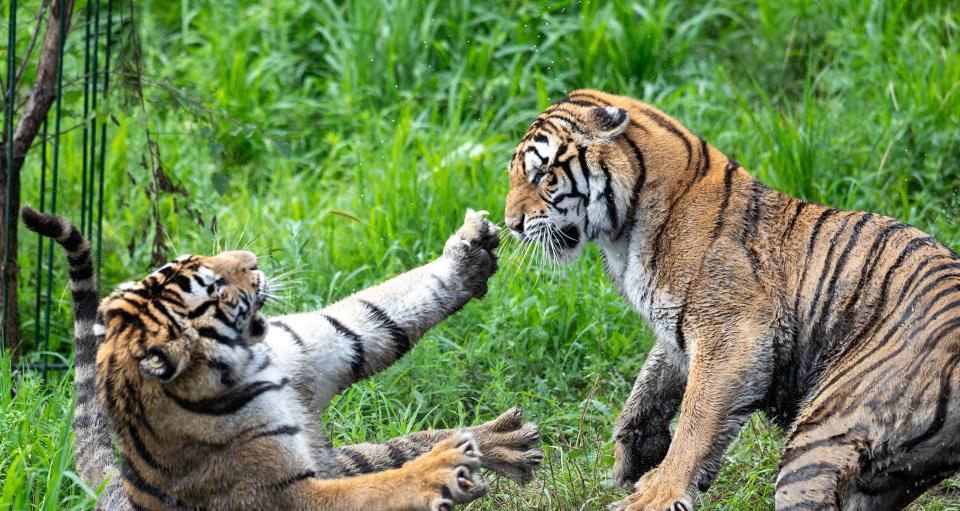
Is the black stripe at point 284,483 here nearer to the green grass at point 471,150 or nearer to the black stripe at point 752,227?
the green grass at point 471,150

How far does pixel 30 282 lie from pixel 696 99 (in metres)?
3.51

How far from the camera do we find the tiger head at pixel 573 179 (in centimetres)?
420

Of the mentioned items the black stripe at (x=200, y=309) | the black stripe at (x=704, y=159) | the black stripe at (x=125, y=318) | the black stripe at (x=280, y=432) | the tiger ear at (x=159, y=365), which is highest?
the black stripe at (x=704, y=159)

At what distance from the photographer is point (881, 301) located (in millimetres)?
3881

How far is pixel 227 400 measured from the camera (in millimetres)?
3570

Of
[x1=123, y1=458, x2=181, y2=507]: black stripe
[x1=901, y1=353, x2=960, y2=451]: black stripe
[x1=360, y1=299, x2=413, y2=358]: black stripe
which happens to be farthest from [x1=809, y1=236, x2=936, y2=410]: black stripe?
[x1=123, y1=458, x2=181, y2=507]: black stripe

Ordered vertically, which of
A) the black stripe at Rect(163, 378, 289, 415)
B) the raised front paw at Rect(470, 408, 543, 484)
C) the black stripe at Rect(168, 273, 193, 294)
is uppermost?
the black stripe at Rect(168, 273, 193, 294)

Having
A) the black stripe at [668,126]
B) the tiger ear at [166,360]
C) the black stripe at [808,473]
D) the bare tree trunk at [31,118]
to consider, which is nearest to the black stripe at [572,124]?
the black stripe at [668,126]

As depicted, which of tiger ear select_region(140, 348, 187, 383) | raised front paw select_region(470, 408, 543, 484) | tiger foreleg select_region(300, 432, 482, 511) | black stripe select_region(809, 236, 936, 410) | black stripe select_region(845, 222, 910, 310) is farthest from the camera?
raised front paw select_region(470, 408, 543, 484)

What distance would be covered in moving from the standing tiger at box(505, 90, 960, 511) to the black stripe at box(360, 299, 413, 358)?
1.76ft

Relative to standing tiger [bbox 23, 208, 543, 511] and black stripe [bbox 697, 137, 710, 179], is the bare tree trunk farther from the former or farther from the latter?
black stripe [bbox 697, 137, 710, 179]

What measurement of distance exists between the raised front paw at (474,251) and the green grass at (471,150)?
0.53 metres

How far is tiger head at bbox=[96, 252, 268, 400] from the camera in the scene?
340 centimetres

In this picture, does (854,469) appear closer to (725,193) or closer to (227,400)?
(725,193)
